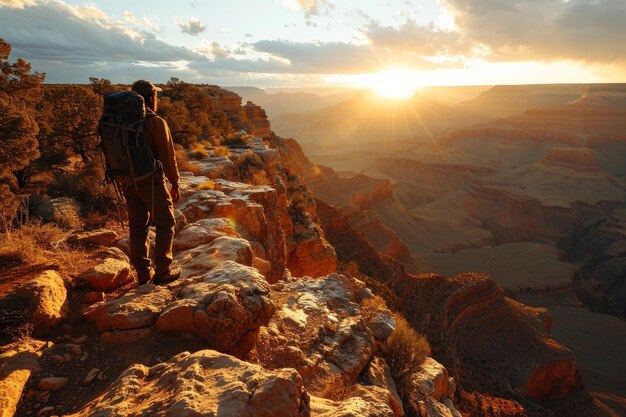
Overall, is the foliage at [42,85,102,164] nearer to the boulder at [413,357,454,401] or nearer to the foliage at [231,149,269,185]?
the foliage at [231,149,269,185]

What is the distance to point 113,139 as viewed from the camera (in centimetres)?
331

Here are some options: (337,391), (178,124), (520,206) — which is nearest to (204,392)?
(337,391)

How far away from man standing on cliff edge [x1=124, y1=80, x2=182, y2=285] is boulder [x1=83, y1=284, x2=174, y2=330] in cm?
41

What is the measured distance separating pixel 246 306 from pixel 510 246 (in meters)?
43.2

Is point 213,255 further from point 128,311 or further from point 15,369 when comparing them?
point 15,369

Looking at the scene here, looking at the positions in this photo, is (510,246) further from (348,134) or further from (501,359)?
(348,134)

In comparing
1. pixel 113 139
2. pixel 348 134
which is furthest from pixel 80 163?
pixel 348 134

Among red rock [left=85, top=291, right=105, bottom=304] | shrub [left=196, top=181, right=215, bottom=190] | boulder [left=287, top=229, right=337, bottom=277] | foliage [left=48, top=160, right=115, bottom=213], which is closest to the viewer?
red rock [left=85, top=291, right=105, bottom=304]

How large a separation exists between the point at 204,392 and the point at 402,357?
341 centimetres

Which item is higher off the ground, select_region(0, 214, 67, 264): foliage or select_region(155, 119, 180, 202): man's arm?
select_region(155, 119, 180, 202): man's arm

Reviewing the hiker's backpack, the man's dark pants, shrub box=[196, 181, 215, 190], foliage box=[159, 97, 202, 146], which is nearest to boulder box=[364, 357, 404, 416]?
the man's dark pants

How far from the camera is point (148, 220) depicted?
3832mm

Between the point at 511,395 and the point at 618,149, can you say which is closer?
the point at 511,395

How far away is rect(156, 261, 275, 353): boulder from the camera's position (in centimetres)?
310
